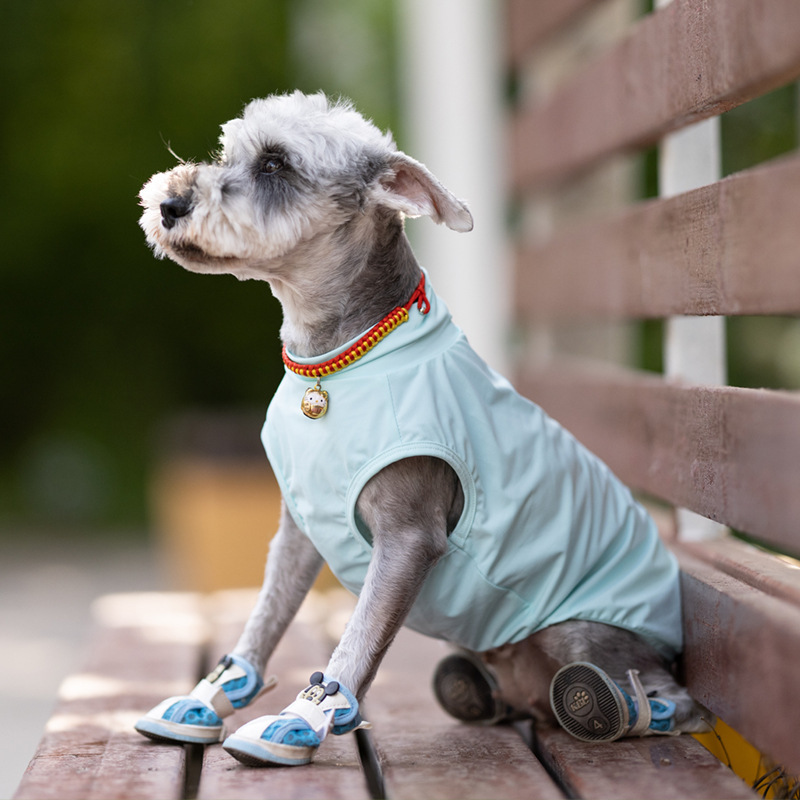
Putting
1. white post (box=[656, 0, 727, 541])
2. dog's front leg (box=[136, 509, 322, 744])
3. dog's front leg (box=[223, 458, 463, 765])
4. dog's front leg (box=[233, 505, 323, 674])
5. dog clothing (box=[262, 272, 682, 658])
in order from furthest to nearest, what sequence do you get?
white post (box=[656, 0, 727, 541]), dog's front leg (box=[233, 505, 323, 674]), dog's front leg (box=[136, 509, 322, 744]), dog clothing (box=[262, 272, 682, 658]), dog's front leg (box=[223, 458, 463, 765])

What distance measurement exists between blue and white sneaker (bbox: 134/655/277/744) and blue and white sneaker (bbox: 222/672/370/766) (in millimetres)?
214

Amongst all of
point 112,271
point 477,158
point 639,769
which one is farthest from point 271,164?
point 112,271

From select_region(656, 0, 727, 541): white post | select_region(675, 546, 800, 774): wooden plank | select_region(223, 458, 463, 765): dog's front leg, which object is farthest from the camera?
select_region(656, 0, 727, 541): white post

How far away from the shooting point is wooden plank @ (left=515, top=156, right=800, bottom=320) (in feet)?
5.67

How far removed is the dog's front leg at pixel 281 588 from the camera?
2.17 meters

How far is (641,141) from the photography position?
2594mm

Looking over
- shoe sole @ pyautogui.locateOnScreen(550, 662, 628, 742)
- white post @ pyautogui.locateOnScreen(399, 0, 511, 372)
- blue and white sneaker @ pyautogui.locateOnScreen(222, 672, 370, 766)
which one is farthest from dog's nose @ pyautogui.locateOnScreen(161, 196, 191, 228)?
white post @ pyautogui.locateOnScreen(399, 0, 511, 372)

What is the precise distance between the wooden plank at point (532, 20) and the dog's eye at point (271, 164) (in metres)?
1.70

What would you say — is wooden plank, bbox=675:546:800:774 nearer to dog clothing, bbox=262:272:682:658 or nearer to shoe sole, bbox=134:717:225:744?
dog clothing, bbox=262:272:682:658

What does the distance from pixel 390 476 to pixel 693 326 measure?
0.86 meters

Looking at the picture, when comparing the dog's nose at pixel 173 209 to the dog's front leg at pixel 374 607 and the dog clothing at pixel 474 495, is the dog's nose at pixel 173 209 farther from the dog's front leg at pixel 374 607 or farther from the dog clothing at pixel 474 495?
the dog's front leg at pixel 374 607

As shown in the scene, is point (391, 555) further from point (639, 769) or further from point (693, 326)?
point (693, 326)

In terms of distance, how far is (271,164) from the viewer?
198cm

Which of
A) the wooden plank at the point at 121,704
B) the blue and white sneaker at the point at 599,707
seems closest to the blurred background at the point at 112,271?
the wooden plank at the point at 121,704
